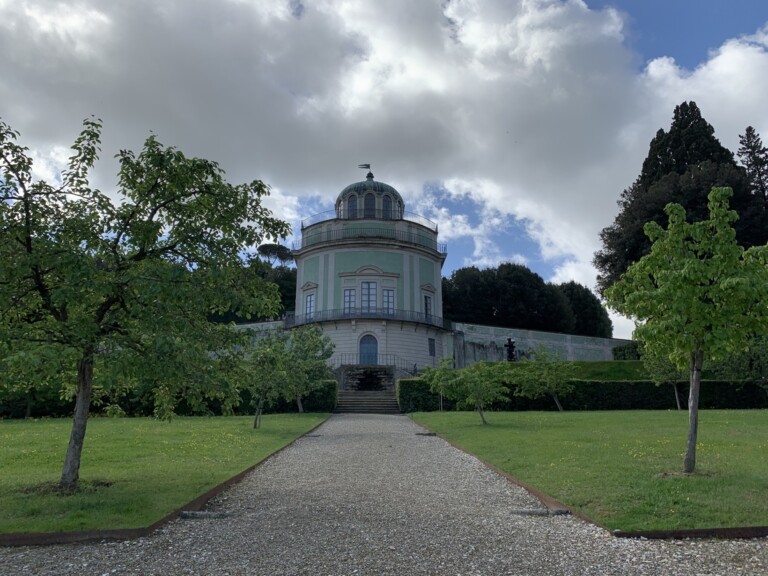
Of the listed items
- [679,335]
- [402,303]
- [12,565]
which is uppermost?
[402,303]

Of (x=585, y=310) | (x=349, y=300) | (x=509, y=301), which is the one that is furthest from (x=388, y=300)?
(x=585, y=310)

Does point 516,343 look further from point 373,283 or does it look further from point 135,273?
point 135,273

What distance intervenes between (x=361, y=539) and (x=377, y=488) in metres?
2.88

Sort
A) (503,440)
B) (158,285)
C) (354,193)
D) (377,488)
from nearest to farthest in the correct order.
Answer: (158,285)
(377,488)
(503,440)
(354,193)

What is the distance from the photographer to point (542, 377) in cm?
2620

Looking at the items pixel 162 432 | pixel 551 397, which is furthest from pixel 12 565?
pixel 551 397

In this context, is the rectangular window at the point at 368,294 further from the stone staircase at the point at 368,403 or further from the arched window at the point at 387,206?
the stone staircase at the point at 368,403

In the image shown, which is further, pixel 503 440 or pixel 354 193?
pixel 354 193

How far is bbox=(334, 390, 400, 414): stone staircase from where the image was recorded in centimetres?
2859

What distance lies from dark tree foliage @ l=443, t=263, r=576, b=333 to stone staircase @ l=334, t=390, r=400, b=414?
94.4 feet

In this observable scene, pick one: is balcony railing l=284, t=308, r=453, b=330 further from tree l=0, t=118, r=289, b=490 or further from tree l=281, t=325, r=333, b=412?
tree l=0, t=118, r=289, b=490

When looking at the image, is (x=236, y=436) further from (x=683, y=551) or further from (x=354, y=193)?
(x=354, y=193)

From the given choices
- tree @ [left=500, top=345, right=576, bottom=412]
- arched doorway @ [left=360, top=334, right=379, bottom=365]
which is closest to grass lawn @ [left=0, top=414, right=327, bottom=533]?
tree @ [left=500, top=345, right=576, bottom=412]

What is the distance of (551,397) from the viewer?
1123 inches
